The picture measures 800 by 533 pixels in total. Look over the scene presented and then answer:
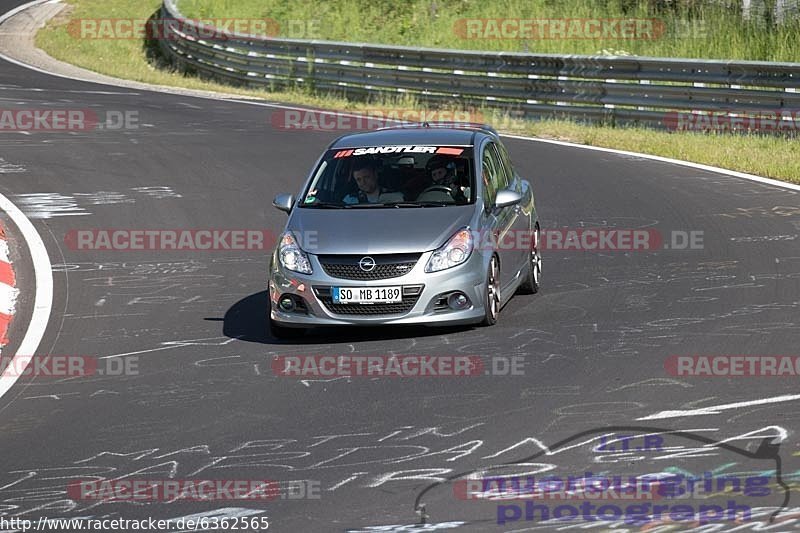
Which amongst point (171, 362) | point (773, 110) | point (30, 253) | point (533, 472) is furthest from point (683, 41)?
point (533, 472)

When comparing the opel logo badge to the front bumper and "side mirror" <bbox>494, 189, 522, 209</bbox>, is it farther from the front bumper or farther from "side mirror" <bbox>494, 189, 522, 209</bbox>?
"side mirror" <bbox>494, 189, 522, 209</bbox>

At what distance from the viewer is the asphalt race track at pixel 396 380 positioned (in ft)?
23.9

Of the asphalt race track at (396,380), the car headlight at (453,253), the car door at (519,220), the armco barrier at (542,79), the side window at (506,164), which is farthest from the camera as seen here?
the armco barrier at (542,79)

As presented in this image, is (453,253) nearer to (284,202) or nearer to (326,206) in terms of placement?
(326,206)

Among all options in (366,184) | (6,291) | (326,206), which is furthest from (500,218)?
(6,291)

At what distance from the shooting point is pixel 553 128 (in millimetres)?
22953

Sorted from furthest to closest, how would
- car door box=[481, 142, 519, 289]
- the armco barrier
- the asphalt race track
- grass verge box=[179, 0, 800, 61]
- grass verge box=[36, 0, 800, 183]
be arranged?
1. grass verge box=[179, 0, 800, 61]
2. the armco barrier
3. grass verge box=[36, 0, 800, 183]
4. car door box=[481, 142, 519, 289]
5. the asphalt race track

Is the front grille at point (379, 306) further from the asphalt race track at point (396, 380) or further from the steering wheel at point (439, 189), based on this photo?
the steering wheel at point (439, 189)

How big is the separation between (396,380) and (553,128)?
1414 cm

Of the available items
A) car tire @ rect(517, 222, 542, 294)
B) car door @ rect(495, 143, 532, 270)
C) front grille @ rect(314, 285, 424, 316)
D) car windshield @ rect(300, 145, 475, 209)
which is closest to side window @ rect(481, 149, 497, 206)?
car windshield @ rect(300, 145, 475, 209)

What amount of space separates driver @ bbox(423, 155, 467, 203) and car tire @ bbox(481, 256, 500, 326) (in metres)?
0.69

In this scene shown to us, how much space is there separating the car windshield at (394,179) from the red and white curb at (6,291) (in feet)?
8.86

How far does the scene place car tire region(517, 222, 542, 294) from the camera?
40.3ft

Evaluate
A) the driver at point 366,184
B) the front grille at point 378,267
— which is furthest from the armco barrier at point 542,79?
the front grille at point 378,267
